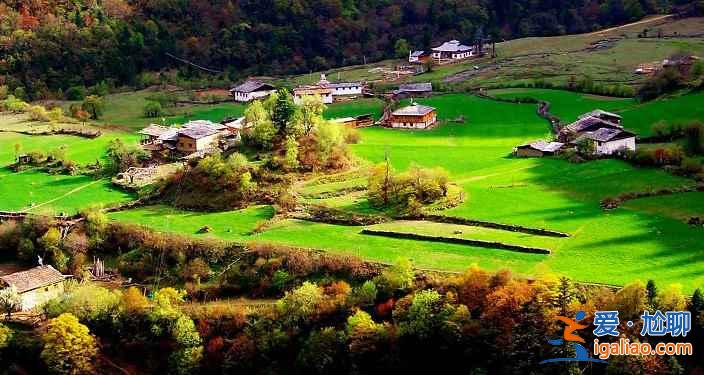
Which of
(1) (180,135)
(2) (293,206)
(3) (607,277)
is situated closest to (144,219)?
(2) (293,206)

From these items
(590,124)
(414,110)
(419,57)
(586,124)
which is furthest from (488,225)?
(419,57)

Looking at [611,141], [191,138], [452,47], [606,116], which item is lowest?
[611,141]

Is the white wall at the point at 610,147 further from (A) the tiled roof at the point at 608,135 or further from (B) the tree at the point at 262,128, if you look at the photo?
(B) the tree at the point at 262,128

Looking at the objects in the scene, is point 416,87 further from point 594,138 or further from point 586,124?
point 594,138

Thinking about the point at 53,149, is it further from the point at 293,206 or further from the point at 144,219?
the point at 293,206

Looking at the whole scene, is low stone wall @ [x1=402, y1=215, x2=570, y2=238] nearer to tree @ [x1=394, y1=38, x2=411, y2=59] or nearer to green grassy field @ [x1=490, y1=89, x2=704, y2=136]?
green grassy field @ [x1=490, y1=89, x2=704, y2=136]

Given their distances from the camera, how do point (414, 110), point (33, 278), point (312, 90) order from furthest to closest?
point (312, 90), point (414, 110), point (33, 278)

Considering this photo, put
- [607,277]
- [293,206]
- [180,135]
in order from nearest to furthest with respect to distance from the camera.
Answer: [607,277]
[293,206]
[180,135]

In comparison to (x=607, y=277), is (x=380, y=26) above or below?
above

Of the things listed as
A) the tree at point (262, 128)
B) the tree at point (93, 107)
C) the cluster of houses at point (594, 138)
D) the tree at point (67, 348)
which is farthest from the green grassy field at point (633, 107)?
the tree at point (67, 348)
